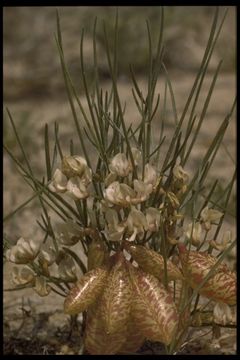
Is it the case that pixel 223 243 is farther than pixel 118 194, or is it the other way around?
pixel 223 243

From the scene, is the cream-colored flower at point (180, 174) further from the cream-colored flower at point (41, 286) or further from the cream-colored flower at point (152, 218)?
the cream-colored flower at point (41, 286)

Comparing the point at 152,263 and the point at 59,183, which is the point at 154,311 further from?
the point at 59,183

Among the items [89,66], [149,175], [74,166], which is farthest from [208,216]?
[89,66]

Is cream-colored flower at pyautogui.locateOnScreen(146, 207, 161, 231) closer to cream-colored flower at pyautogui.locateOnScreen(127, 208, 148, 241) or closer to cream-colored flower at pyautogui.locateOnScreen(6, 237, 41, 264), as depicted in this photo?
cream-colored flower at pyautogui.locateOnScreen(127, 208, 148, 241)

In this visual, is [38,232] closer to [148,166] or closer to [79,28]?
[148,166]

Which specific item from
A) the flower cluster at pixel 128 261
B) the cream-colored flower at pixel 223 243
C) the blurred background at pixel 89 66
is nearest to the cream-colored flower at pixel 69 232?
the flower cluster at pixel 128 261

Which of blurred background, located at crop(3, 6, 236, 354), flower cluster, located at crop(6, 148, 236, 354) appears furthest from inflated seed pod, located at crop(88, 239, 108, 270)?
blurred background, located at crop(3, 6, 236, 354)
